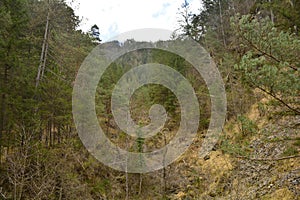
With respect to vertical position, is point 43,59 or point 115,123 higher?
point 43,59

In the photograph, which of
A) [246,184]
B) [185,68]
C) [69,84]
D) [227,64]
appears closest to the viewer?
[246,184]

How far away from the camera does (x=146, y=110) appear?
50.6 ft

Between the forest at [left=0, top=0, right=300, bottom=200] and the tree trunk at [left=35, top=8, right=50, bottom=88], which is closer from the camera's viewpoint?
the forest at [left=0, top=0, right=300, bottom=200]

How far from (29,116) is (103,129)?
21.0 ft

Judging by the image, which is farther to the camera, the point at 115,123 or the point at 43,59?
the point at 115,123

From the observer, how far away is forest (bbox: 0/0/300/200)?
896 centimetres

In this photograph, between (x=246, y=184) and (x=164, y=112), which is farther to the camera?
(x=164, y=112)

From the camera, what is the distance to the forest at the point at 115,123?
8.96 m

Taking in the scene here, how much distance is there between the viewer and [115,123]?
16953 mm

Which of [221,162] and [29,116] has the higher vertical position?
[29,116]

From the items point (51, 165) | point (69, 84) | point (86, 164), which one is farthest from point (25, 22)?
point (86, 164)

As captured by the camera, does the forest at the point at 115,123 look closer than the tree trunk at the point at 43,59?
Yes

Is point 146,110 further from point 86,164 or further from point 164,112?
point 86,164

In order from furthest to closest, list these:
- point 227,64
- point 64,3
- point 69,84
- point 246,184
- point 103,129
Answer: point 103,129 < point 227,64 < point 69,84 < point 64,3 < point 246,184
